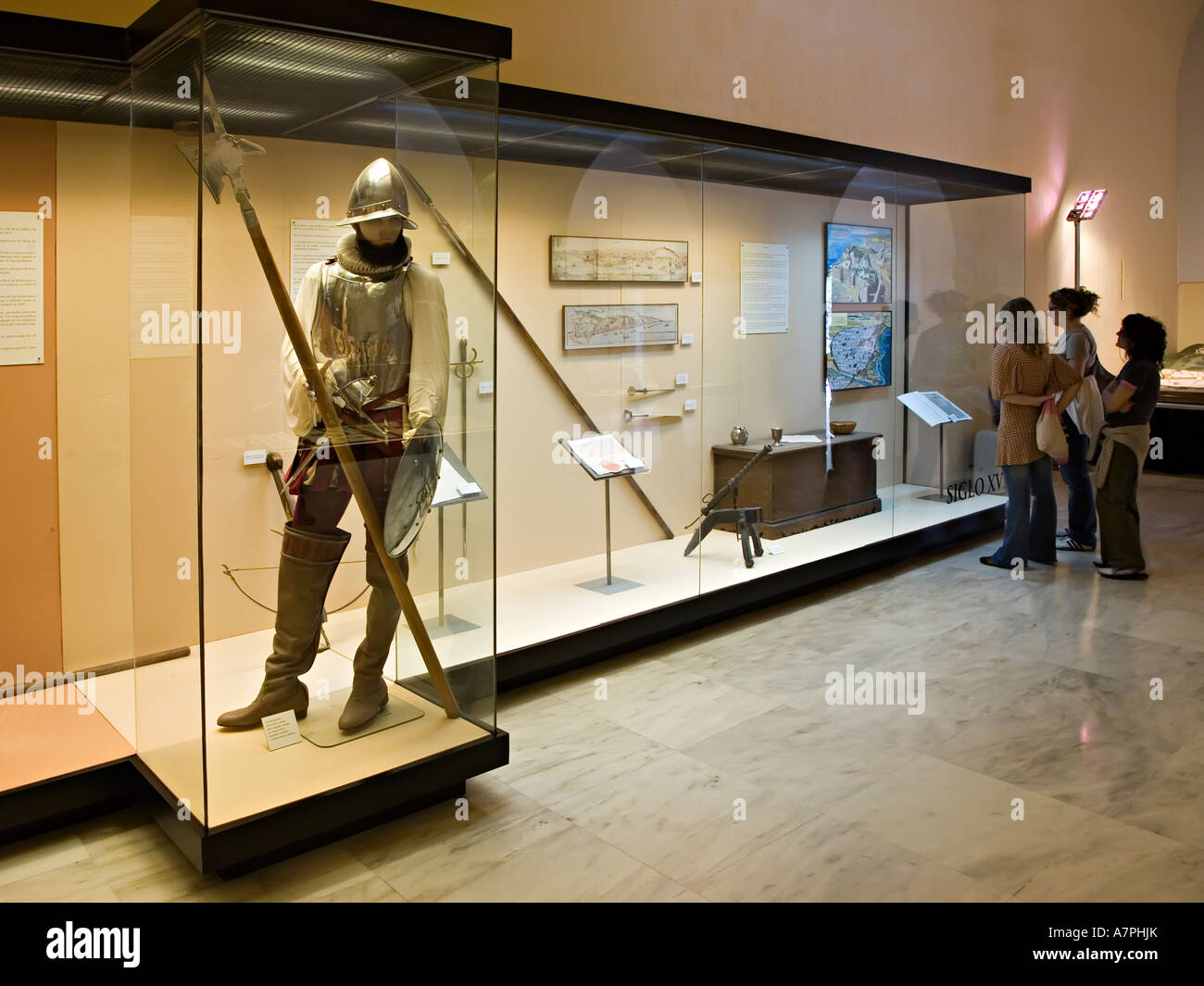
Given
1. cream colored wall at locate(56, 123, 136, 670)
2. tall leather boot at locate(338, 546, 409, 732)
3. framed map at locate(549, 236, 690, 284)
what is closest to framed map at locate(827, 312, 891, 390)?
framed map at locate(549, 236, 690, 284)

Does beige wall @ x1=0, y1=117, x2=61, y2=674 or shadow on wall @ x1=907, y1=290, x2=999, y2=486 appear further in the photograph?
shadow on wall @ x1=907, y1=290, x2=999, y2=486

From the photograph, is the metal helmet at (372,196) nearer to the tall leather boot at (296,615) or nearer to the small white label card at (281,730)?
the tall leather boot at (296,615)

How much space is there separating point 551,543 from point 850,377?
7.35 feet

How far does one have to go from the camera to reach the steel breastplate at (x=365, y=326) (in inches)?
125

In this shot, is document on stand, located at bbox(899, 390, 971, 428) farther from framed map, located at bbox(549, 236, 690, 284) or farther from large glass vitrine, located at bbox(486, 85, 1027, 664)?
framed map, located at bbox(549, 236, 690, 284)

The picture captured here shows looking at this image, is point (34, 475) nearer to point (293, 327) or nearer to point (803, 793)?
point (293, 327)

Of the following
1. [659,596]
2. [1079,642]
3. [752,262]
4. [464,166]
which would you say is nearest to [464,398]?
[464,166]

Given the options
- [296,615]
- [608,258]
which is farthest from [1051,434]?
[296,615]

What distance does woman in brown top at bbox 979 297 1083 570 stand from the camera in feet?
20.9

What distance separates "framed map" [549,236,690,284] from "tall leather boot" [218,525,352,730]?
7.22 ft

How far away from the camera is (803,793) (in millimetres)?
3609

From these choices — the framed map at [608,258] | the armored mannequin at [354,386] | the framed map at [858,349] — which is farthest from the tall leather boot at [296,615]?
the framed map at [858,349]

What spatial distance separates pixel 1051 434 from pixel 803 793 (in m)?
3.51

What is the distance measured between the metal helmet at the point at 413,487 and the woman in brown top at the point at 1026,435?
164 inches
